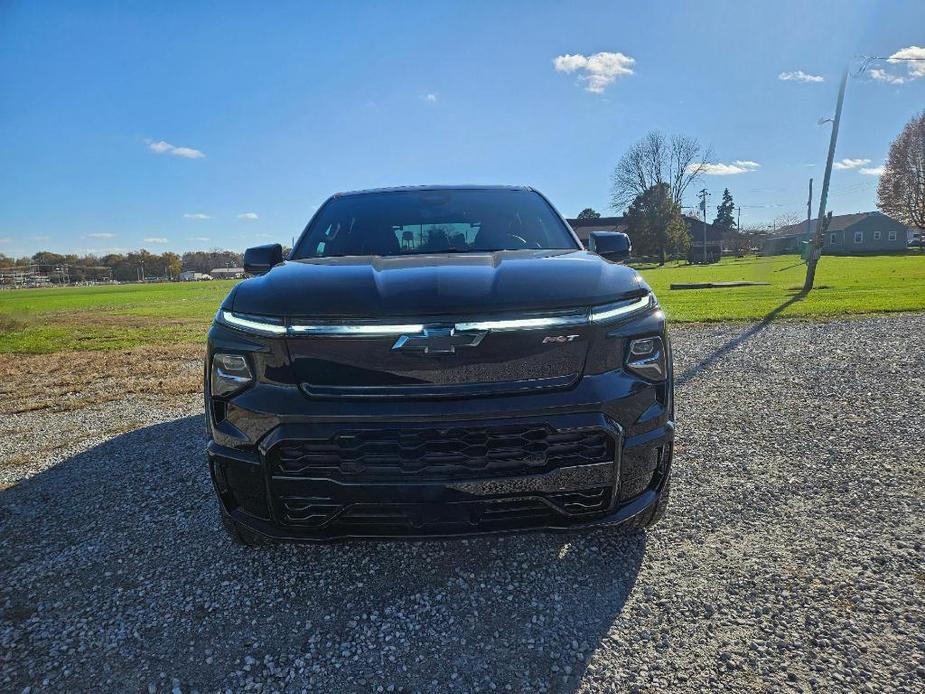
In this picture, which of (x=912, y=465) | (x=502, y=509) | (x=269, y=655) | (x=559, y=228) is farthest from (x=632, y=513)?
(x=912, y=465)

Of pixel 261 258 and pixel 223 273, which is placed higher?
pixel 261 258

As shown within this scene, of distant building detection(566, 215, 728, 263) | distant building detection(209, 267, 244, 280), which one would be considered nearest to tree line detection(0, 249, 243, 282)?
distant building detection(209, 267, 244, 280)

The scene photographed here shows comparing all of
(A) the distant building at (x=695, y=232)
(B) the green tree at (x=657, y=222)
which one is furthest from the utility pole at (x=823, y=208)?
(A) the distant building at (x=695, y=232)

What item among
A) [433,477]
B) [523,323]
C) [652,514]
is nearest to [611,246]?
[523,323]

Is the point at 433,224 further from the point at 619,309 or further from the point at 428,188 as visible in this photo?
the point at 619,309

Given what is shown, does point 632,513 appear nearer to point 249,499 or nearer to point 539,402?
point 539,402

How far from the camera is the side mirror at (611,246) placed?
3033 millimetres

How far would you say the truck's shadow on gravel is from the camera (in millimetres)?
1777

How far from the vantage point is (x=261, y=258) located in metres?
3.10

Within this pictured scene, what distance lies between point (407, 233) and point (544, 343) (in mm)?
1549

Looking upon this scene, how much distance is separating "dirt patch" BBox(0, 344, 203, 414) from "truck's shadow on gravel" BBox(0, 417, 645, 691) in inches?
135

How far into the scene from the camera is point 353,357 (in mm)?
1852

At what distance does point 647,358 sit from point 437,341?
0.77m

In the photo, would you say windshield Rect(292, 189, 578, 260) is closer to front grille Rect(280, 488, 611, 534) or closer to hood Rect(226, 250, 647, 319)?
hood Rect(226, 250, 647, 319)
